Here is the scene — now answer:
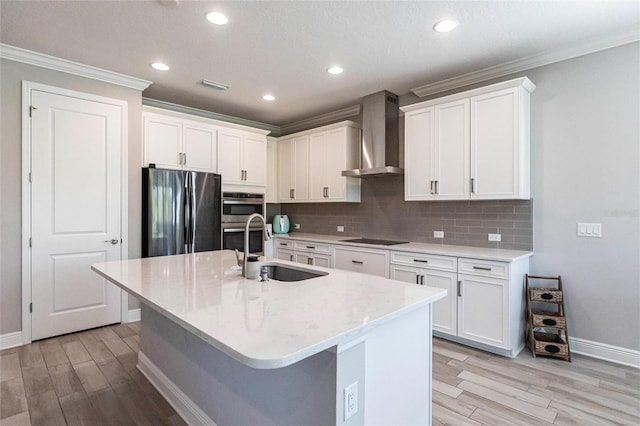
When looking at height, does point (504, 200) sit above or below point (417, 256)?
above

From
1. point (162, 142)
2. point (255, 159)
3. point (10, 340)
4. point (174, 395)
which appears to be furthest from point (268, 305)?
point (255, 159)

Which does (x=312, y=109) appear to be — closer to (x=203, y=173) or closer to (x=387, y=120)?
(x=387, y=120)

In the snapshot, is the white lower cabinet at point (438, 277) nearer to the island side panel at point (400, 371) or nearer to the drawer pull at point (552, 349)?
the drawer pull at point (552, 349)

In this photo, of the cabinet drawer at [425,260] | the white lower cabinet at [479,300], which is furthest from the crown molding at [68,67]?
the white lower cabinet at [479,300]

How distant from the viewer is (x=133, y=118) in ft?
12.3

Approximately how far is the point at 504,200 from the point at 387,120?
5.36 ft

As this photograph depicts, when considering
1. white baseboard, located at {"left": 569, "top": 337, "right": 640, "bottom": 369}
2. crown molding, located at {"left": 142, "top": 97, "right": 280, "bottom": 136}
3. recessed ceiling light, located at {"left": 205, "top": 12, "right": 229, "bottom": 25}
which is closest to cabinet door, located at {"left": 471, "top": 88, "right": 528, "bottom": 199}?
white baseboard, located at {"left": 569, "top": 337, "right": 640, "bottom": 369}

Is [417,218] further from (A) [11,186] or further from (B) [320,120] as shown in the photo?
(A) [11,186]

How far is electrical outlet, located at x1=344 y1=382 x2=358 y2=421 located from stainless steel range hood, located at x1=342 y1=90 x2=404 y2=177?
296 cm

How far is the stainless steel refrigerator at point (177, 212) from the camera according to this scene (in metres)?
3.71

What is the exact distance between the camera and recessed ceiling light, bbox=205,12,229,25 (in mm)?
2414

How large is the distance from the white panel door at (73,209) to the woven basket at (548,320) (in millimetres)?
4116

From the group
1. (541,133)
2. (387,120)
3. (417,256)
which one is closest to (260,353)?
(417,256)

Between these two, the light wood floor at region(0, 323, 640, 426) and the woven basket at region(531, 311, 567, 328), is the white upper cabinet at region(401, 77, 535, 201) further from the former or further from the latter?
the light wood floor at region(0, 323, 640, 426)
